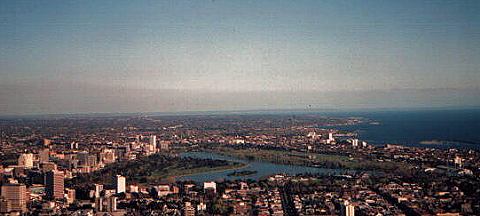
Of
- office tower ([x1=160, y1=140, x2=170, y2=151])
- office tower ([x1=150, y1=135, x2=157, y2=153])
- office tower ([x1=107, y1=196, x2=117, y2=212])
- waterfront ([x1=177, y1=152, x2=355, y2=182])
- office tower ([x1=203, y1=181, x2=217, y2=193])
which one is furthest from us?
office tower ([x1=160, y1=140, x2=170, y2=151])

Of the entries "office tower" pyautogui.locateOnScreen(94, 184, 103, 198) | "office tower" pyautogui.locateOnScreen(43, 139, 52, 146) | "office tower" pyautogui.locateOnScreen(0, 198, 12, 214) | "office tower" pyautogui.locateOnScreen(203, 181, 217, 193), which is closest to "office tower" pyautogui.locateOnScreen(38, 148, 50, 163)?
"office tower" pyautogui.locateOnScreen(43, 139, 52, 146)

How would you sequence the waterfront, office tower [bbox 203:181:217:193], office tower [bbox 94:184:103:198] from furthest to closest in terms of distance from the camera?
the waterfront
office tower [bbox 203:181:217:193]
office tower [bbox 94:184:103:198]

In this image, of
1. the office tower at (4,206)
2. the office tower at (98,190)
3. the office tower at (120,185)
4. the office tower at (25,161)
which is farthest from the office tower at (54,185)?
the office tower at (25,161)

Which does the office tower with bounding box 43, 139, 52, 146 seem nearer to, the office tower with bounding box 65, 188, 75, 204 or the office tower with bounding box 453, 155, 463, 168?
the office tower with bounding box 65, 188, 75, 204

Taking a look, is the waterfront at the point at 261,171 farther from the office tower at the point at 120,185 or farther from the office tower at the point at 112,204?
the office tower at the point at 112,204

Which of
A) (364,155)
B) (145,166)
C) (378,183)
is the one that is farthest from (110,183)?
(364,155)

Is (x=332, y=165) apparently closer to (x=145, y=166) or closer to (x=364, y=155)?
(x=364, y=155)
